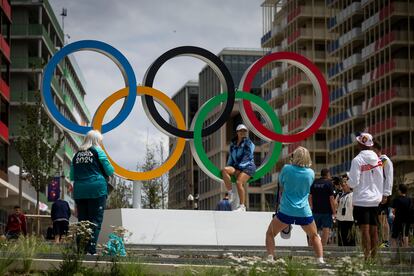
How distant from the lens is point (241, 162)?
62.5 feet

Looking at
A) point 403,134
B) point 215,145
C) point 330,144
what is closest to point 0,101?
point 403,134

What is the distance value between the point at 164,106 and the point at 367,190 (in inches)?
325

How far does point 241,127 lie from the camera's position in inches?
736

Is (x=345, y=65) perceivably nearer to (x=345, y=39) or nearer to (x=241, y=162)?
(x=345, y=39)

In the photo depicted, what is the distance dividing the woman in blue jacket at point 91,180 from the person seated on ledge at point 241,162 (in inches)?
236

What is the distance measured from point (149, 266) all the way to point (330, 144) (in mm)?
67919

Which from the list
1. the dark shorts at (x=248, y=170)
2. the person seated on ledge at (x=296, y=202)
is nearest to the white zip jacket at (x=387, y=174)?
the person seated on ledge at (x=296, y=202)

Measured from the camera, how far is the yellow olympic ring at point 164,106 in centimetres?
1931

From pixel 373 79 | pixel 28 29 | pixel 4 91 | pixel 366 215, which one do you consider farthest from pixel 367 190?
pixel 28 29

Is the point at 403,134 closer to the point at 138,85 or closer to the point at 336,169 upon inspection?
the point at 336,169

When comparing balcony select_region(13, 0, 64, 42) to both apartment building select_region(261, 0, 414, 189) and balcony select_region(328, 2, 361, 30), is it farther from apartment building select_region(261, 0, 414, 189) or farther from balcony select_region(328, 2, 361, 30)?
balcony select_region(328, 2, 361, 30)

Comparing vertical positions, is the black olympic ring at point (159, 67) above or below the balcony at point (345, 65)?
below

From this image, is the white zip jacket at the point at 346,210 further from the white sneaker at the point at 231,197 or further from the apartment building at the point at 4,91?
the apartment building at the point at 4,91

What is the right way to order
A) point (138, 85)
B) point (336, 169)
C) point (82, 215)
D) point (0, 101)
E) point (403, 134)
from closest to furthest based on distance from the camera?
point (82, 215) < point (138, 85) < point (0, 101) < point (403, 134) < point (336, 169)
